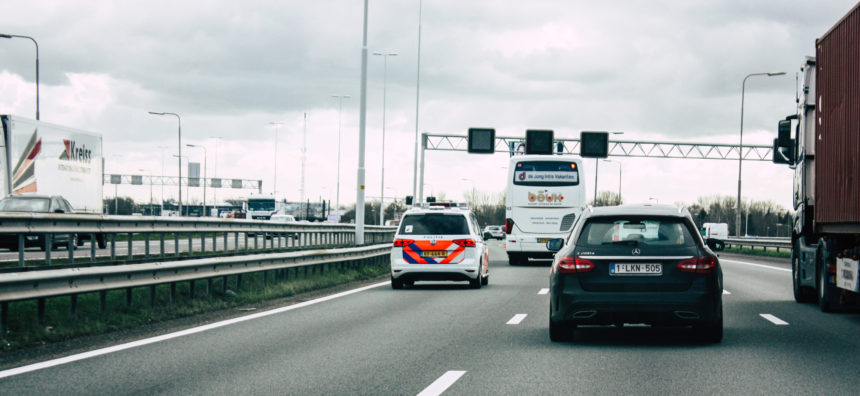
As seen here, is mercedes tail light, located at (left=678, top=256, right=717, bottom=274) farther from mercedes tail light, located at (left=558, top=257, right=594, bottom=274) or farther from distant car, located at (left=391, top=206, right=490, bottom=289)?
distant car, located at (left=391, top=206, right=490, bottom=289)

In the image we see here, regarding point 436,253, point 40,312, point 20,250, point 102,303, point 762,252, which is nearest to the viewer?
point 40,312

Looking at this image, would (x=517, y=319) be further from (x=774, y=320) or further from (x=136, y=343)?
(x=136, y=343)

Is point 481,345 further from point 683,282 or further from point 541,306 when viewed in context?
point 541,306

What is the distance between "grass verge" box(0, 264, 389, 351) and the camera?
10578 millimetres

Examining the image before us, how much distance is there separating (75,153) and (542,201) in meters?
13.5

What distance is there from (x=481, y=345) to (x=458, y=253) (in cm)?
899

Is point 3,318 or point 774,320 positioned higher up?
point 3,318

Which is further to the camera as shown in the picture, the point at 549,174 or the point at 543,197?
the point at 549,174

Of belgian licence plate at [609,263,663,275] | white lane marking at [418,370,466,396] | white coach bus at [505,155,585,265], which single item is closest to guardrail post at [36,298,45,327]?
white lane marking at [418,370,466,396]

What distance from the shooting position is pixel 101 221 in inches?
560

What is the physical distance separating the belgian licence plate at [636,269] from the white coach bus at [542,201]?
20460 mm

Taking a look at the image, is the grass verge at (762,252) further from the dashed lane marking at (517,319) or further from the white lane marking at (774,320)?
the dashed lane marking at (517,319)

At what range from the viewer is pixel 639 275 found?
10289 millimetres

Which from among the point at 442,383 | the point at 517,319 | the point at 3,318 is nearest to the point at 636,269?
the point at 442,383
